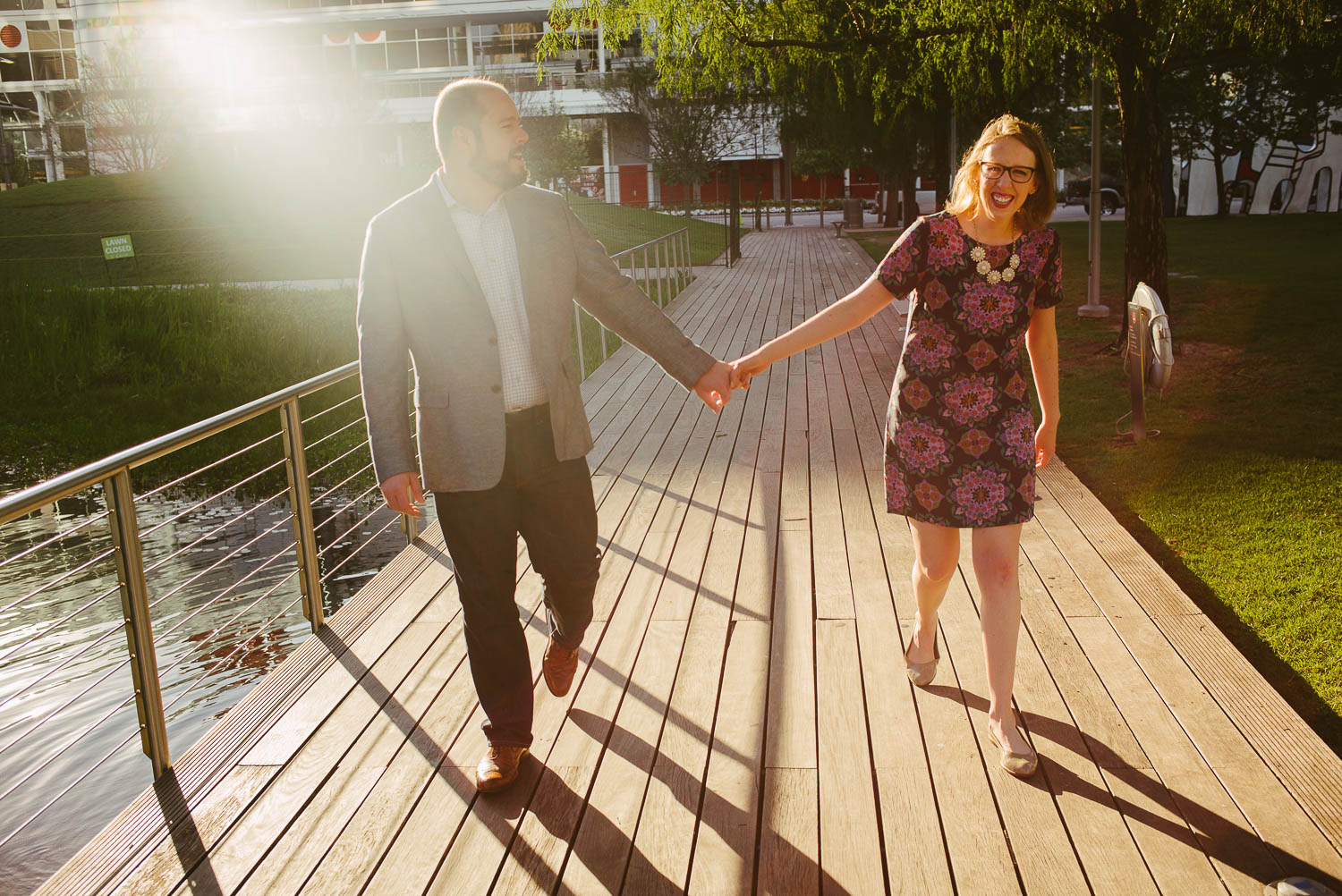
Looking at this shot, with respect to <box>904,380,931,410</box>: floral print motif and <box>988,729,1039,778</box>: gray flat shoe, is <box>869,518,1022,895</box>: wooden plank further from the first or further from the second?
<box>904,380,931,410</box>: floral print motif

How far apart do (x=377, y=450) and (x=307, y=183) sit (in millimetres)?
32339

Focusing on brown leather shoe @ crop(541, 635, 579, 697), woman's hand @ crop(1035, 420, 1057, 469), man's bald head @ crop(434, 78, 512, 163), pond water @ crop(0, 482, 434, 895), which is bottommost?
pond water @ crop(0, 482, 434, 895)

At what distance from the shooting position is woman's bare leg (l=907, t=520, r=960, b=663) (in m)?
3.18

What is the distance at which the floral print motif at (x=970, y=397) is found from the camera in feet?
9.73

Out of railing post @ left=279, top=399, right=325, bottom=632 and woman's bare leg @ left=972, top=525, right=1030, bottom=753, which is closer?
woman's bare leg @ left=972, top=525, right=1030, bottom=753

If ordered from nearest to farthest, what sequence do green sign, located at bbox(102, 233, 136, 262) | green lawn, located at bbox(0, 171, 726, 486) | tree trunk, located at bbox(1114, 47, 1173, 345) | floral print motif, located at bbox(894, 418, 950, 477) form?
floral print motif, located at bbox(894, 418, 950, 477) → tree trunk, located at bbox(1114, 47, 1173, 345) → green lawn, located at bbox(0, 171, 726, 486) → green sign, located at bbox(102, 233, 136, 262)

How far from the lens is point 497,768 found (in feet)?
9.80

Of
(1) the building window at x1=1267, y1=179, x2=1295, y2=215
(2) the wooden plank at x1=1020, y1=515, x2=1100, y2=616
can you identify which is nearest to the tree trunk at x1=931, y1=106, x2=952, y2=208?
(2) the wooden plank at x1=1020, y1=515, x2=1100, y2=616

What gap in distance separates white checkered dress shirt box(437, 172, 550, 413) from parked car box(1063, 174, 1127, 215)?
32.0 meters

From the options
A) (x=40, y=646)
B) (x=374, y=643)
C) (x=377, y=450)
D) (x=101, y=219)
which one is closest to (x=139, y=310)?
(x=40, y=646)

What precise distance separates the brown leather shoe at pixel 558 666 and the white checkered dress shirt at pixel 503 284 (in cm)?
82

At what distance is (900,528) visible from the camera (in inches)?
204

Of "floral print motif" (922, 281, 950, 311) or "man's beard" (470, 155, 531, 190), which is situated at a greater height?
"man's beard" (470, 155, 531, 190)

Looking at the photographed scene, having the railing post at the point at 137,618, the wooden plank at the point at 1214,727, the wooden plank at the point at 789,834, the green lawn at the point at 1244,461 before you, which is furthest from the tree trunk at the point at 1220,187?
the railing post at the point at 137,618
